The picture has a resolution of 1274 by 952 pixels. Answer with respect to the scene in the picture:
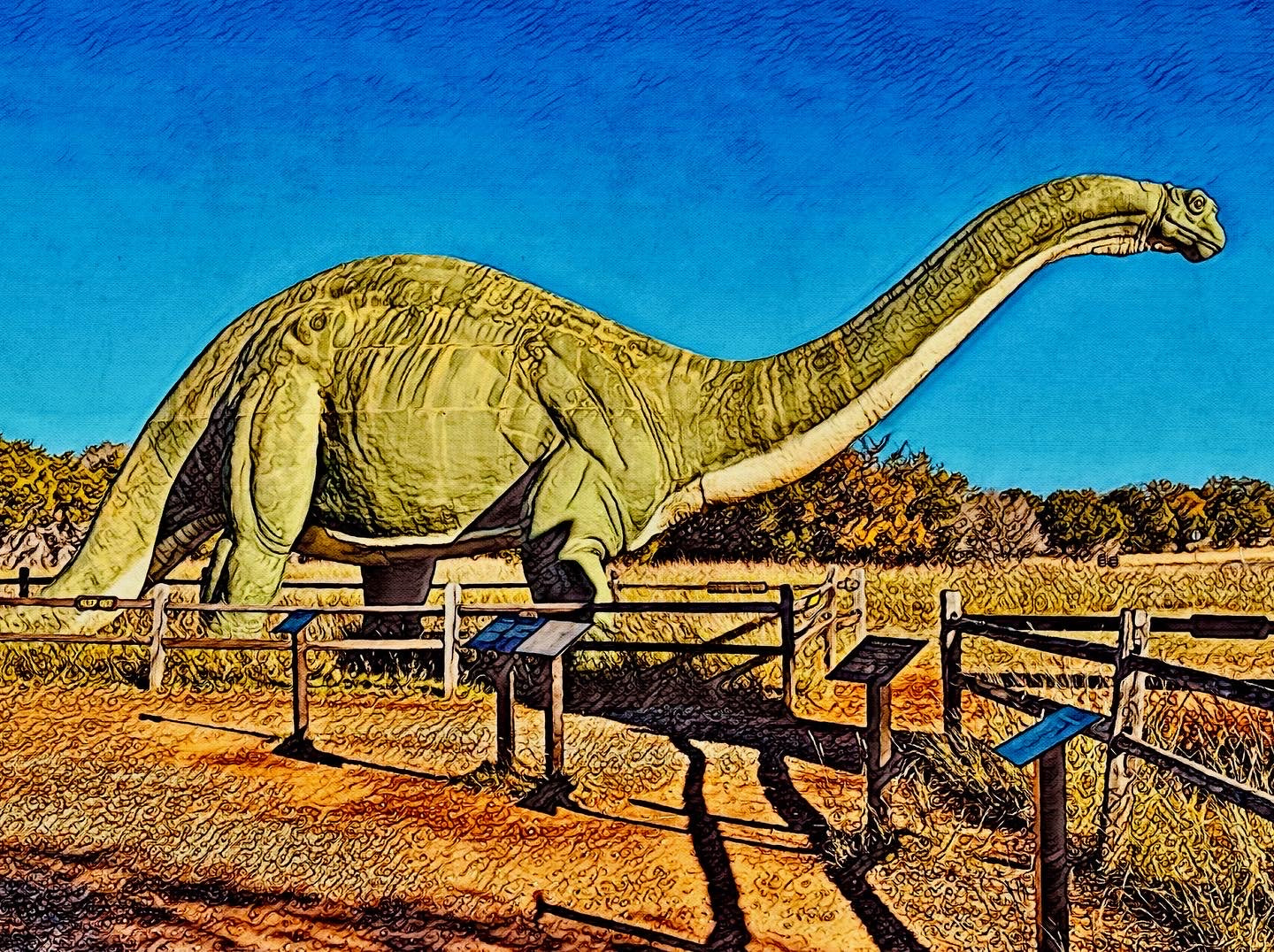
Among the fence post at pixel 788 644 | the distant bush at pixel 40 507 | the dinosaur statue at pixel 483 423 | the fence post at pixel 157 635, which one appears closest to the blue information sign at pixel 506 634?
the dinosaur statue at pixel 483 423

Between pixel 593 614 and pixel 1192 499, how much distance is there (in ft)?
85.7

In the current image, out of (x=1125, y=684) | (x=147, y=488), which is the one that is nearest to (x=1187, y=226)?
(x=1125, y=684)

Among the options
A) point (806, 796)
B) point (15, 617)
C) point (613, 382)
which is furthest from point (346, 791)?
point (15, 617)

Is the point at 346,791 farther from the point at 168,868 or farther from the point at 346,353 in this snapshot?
the point at 346,353

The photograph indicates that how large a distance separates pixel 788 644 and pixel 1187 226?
3.75m

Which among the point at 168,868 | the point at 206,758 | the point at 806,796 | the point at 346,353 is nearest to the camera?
the point at 168,868

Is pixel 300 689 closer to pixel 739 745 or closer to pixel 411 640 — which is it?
pixel 411 640

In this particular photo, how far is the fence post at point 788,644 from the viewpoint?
888cm

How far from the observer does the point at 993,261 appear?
7.45 m

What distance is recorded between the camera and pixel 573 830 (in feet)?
19.1

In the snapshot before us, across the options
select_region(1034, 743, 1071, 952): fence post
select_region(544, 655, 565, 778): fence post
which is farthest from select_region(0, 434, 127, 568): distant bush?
select_region(1034, 743, 1071, 952): fence post

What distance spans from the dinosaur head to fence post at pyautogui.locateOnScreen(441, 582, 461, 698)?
4.96m

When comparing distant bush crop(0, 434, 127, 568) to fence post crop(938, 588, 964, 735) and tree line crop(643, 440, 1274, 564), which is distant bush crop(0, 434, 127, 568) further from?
fence post crop(938, 588, 964, 735)

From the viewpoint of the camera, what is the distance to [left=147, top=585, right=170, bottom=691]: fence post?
29.3ft
